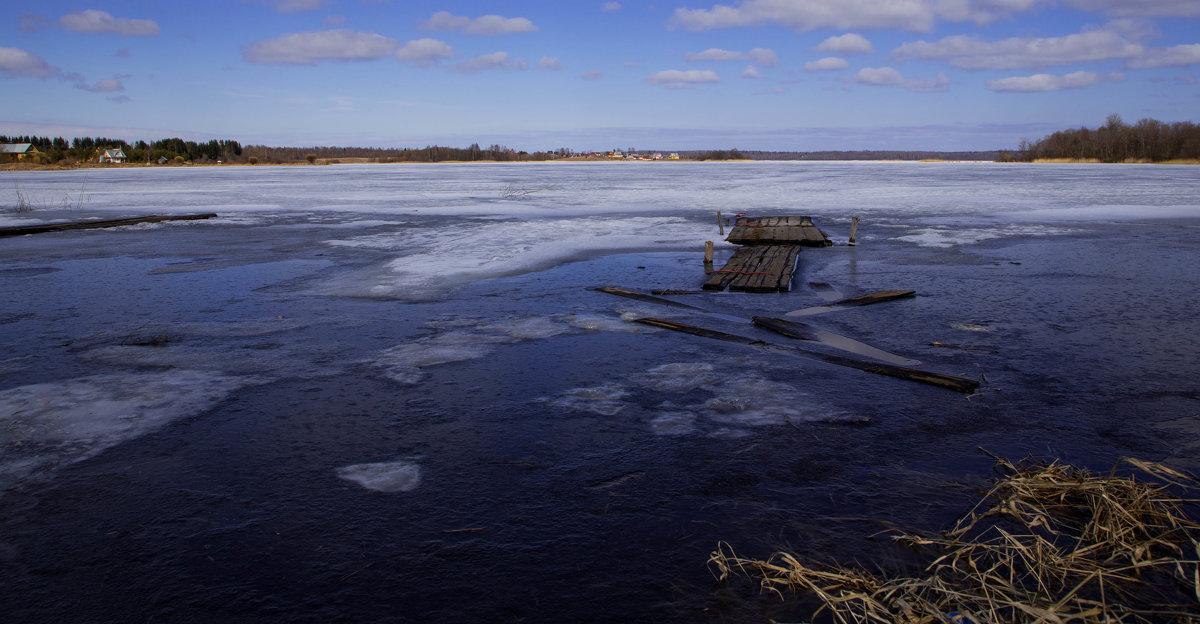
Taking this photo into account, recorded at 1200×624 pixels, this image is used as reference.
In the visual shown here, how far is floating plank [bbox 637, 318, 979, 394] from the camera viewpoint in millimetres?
6109

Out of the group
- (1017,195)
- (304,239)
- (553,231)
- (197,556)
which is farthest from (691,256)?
(1017,195)

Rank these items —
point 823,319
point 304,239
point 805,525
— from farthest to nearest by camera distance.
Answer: point 304,239
point 823,319
point 805,525

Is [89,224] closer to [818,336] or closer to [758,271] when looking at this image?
[758,271]

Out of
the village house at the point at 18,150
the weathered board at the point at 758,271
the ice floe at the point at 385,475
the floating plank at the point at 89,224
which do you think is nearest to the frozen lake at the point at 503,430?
the ice floe at the point at 385,475

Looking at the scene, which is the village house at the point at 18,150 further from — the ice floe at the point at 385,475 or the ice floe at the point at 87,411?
the ice floe at the point at 385,475

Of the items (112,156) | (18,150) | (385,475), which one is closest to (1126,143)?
(385,475)

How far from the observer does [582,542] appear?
12.5ft

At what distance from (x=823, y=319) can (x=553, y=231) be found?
10663 millimetres

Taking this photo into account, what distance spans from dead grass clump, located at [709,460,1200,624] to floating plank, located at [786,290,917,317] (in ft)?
17.0

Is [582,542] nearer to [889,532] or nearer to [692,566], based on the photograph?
[692,566]

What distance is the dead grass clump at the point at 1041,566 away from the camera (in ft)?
10.2

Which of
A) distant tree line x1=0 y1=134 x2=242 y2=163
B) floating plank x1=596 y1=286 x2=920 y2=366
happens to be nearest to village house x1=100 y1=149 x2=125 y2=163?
distant tree line x1=0 y1=134 x2=242 y2=163

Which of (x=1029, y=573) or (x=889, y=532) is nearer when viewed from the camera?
(x=1029, y=573)

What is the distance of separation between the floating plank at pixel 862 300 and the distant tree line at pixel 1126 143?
107674 millimetres
